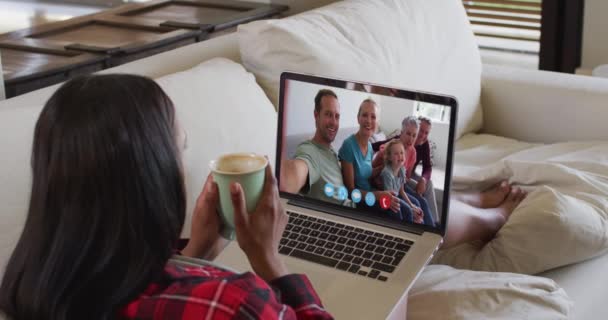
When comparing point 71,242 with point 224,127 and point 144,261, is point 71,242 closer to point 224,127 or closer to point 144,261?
point 144,261

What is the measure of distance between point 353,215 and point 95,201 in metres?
0.62

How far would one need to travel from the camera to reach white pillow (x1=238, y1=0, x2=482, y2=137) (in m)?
1.77

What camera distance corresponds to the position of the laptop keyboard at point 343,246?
4.07 feet

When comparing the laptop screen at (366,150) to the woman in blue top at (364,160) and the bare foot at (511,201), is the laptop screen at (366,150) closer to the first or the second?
the woman in blue top at (364,160)

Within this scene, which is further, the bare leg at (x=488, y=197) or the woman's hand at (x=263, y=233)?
the bare leg at (x=488, y=197)

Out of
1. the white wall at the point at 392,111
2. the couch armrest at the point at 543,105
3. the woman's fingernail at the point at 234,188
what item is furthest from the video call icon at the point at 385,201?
the couch armrest at the point at 543,105

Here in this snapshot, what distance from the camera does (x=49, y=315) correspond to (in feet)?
2.76

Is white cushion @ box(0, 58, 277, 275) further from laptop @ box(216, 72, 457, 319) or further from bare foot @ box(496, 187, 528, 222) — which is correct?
bare foot @ box(496, 187, 528, 222)

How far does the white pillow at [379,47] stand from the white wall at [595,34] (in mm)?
990

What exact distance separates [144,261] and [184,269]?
8 cm

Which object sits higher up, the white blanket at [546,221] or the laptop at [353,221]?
the laptop at [353,221]

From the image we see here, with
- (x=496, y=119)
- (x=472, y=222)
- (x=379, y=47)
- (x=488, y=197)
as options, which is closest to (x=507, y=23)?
(x=496, y=119)

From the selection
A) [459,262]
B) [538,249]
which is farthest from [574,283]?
[459,262]

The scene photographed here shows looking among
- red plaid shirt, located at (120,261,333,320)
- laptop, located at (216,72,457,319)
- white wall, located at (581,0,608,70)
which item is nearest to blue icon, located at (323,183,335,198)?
laptop, located at (216,72,457,319)
